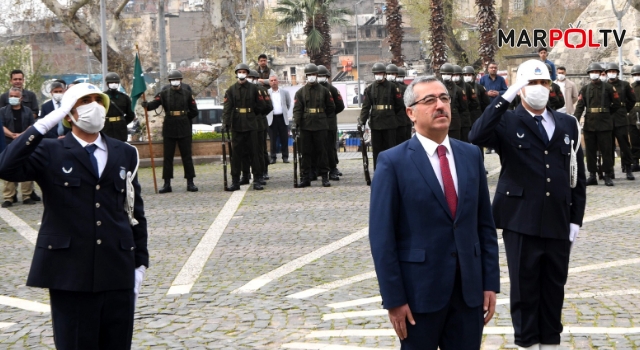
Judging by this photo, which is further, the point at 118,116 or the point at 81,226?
the point at 118,116

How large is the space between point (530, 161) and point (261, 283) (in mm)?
3703

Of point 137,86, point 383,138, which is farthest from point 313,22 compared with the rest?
point 383,138

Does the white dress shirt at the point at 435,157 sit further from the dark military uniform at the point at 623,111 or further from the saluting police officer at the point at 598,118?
the dark military uniform at the point at 623,111

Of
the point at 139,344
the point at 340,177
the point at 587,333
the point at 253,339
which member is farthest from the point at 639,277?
the point at 340,177

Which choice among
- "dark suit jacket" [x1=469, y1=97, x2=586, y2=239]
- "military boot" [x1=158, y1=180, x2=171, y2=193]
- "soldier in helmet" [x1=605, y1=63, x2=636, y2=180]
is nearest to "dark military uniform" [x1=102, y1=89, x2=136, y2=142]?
"military boot" [x1=158, y1=180, x2=171, y2=193]

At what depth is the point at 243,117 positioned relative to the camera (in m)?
19.3

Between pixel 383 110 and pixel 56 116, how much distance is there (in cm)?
1464

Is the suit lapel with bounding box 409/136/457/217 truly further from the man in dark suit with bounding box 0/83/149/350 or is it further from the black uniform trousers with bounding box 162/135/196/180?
the black uniform trousers with bounding box 162/135/196/180

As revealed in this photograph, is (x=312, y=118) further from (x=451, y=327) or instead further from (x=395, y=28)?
(x=395, y=28)

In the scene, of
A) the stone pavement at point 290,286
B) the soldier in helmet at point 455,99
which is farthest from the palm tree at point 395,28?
the stone pavement at point 290,286

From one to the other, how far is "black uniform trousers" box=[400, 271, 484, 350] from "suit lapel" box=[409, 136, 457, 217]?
36 cm

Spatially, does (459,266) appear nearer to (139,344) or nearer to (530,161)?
(530,161)

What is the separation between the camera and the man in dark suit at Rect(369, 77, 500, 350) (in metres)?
4.96

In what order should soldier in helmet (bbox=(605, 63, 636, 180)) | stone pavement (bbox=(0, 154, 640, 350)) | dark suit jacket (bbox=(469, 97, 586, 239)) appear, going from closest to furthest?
dark suit jacket (bbox=(469, 97, 586, 239)) → stone pavement (bbox=(0, 154, 640, 350)) → soldier in helmet (bbox=(605, 63, 636, 180))
